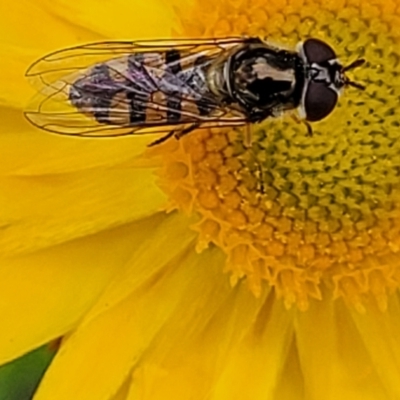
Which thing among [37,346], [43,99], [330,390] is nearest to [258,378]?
[330,390]

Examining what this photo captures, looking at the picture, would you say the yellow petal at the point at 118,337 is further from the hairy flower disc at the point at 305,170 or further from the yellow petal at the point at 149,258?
the hairy flower disc at the point at 305,170

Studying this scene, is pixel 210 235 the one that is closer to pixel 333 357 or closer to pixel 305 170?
pixel 305 170

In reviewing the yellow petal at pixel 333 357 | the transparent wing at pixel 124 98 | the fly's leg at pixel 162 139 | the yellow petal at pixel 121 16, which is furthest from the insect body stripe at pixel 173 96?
the yellow petal at pixel 333 357

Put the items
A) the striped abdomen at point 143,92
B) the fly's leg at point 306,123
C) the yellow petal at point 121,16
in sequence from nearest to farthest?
the striped abdomen at point 143,92
the fly's leg at point 306,123
the yellow petal at point 121,16

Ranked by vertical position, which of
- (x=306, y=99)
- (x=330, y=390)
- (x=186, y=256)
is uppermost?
(x=306, y=99)

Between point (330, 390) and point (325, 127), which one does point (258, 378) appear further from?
point (325, 127)

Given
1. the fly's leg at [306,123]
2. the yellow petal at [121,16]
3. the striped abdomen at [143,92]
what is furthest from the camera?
the yellow petal at [121,16]
